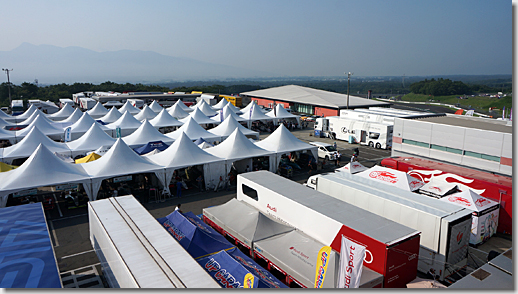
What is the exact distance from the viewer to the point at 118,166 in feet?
47.8

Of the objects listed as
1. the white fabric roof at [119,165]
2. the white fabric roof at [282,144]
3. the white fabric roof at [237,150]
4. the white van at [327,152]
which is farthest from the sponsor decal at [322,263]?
the white van at [327,152]

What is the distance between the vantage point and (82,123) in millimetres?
25984

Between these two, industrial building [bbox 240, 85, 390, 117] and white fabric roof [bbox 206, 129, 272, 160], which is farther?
industrial building [bbox 240, 85, 390, 117]

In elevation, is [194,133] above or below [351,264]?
above

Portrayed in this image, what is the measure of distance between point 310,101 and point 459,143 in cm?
2920

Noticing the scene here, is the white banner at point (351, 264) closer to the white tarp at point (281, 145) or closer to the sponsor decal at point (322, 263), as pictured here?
the sponsor decal at point (322, 263)

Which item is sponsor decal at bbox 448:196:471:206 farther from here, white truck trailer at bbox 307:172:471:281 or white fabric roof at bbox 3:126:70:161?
white fabric roof at bbox 3:126:70:161

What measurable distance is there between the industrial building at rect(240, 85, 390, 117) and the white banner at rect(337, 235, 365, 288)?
3198 cm

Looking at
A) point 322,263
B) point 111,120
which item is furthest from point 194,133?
point 322,263

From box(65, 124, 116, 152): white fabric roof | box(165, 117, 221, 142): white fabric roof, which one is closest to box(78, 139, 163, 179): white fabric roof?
box(65, 124, 116, 152): white fabric roof

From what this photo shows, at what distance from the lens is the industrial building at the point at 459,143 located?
1565 centimetres

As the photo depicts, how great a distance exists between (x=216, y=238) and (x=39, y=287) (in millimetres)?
4429

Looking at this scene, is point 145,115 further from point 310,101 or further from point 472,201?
point 472,201

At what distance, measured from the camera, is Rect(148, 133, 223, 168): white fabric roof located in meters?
15.6
